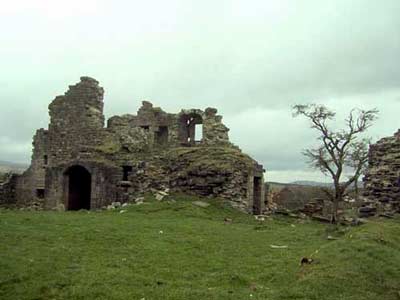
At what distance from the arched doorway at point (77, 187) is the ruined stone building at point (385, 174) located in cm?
1564

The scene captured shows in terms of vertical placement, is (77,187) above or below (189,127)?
below

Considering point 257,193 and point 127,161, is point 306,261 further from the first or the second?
point 127,161

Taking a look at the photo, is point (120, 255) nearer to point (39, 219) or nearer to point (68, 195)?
point (39, 219)

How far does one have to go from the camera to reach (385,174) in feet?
69.7

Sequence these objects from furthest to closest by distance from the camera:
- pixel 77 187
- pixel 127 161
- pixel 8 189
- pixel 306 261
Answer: pixel 8 189, pixel 77 187, pixel 127 161, pixel 306 261

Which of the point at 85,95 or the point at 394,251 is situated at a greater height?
the point at 85,95

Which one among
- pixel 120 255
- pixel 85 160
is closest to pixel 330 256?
pixel 120 255

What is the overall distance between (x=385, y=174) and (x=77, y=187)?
57.2 feet

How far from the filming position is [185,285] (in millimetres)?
9367

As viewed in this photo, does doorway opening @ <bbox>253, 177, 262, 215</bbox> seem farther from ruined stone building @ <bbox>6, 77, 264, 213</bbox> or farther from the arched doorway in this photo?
the arched doorway

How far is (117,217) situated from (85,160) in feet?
30.0

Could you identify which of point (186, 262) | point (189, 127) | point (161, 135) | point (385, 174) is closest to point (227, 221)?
point (385, 174)

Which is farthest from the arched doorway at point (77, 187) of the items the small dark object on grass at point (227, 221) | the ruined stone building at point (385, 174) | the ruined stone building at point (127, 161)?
the ruined stone building at point (385, 174)

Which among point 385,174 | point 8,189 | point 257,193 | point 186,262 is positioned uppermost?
point 385,174
